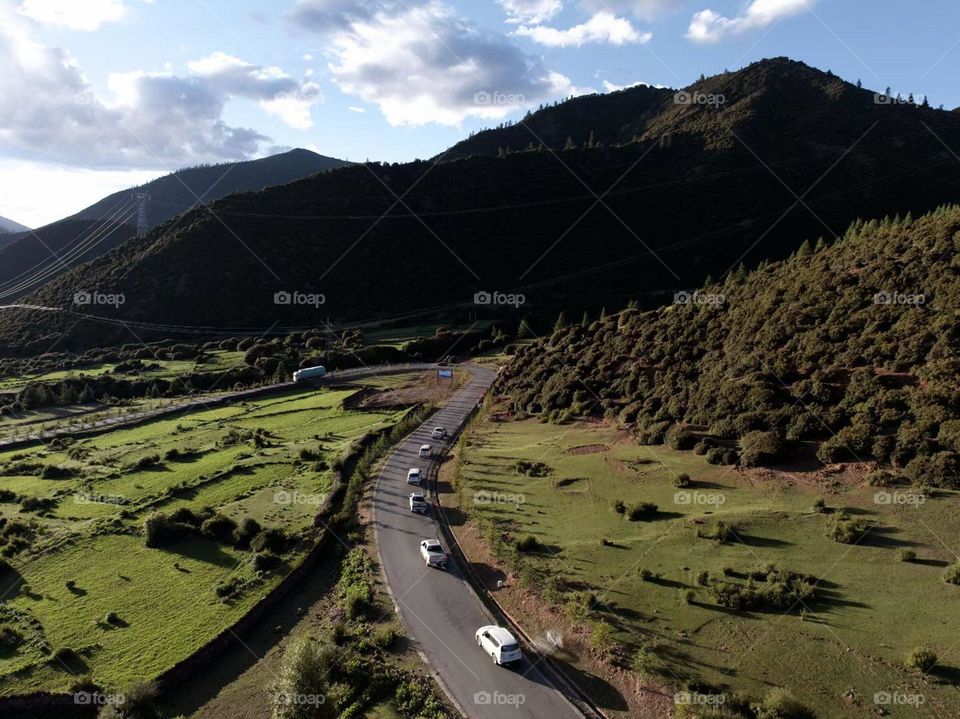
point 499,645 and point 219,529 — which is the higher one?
point 499,645

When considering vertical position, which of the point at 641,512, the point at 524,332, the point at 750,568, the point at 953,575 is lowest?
the point at 750,568

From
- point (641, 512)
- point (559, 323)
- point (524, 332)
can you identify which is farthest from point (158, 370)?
point (641, 512)

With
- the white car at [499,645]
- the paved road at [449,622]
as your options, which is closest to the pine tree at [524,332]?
the paved road at [449,622]

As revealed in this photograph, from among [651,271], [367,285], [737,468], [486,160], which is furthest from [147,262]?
[737,468]

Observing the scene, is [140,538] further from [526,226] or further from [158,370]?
[526,226]

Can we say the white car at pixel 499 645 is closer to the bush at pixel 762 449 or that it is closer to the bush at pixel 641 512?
the bush at pixel 641 512

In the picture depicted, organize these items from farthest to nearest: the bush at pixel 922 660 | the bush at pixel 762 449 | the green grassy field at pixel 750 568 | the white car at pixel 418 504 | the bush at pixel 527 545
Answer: the white car at pixel 418 504 → the bush at pixel 762 449 → the bush at pixel 527 545 → the green grassy field at pixel 750 568 → the bush at pixel 922 660

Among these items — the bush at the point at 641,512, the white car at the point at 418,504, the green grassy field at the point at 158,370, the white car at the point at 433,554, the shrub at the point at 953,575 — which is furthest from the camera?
the green grassy field at the point at 158,370

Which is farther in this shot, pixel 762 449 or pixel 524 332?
pixel 524 332
